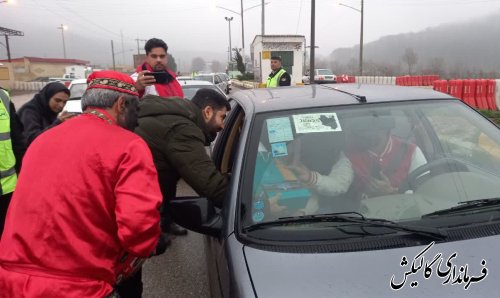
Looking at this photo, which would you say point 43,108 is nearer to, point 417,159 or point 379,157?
point 379,157

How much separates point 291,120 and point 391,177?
1.97ft

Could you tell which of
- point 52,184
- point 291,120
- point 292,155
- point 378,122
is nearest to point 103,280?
point 52,184

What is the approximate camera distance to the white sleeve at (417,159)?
2207 millimetres

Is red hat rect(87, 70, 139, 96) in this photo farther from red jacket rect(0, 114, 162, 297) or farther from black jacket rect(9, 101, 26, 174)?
black jacket rect(9, 101, 26, 174)

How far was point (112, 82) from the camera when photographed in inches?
68.6

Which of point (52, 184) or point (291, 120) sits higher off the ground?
point (291, 120)

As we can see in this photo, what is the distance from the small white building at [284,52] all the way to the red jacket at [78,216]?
22407mm

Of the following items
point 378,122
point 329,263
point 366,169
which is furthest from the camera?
point 378,122

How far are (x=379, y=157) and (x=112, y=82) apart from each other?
1.39 m

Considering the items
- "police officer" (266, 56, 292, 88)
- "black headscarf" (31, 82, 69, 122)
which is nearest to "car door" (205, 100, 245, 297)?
"black headscarf" (31, 82, 69, 122)

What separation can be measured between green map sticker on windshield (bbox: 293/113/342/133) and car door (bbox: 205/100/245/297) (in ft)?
1.14

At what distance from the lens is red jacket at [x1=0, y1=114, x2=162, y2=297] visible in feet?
4.90

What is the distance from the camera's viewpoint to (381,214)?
1.81 meters

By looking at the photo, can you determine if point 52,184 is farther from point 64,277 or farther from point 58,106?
point 58,106
